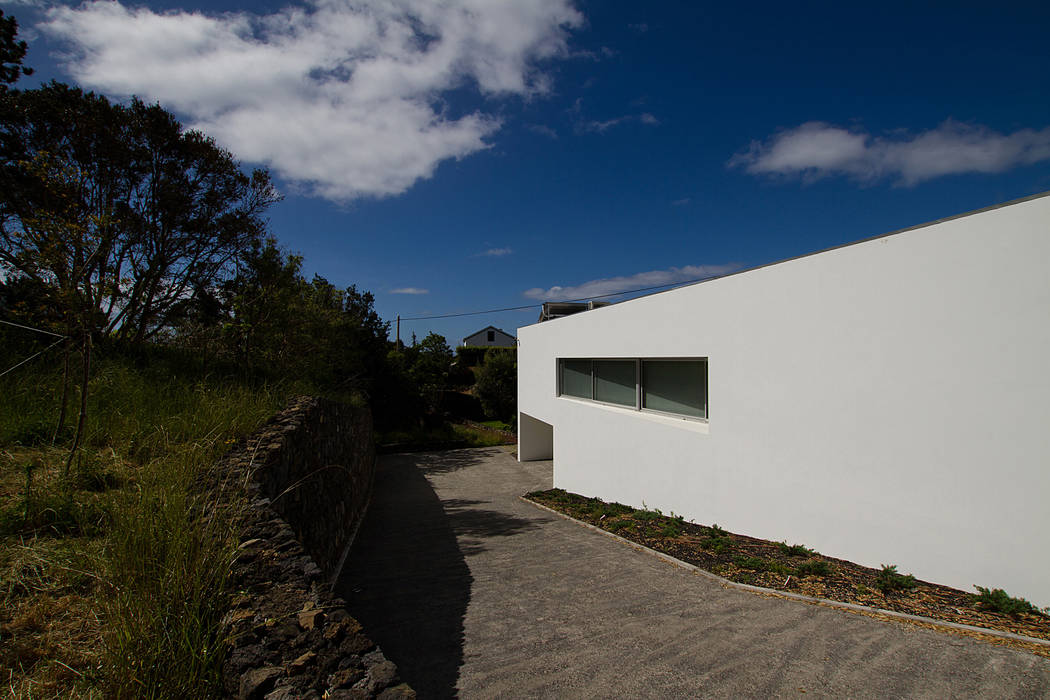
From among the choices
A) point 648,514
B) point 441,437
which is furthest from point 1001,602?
point 441,437

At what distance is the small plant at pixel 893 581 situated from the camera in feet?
13.3

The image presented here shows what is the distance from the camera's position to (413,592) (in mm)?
4797

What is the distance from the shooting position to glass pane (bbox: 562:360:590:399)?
10.5 metres

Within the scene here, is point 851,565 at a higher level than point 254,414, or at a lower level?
lower

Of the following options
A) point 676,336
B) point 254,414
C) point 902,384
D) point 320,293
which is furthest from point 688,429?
point 320,293

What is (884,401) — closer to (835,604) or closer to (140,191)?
(835,604)

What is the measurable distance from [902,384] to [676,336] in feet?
10.2

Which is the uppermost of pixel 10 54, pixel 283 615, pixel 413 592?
pixel 10 54

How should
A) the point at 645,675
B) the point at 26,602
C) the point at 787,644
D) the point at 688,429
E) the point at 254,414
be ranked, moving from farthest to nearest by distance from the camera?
the point at 688,429, the point at 254,414, the point at 787,644, the point at 645,675, the point at 26,602

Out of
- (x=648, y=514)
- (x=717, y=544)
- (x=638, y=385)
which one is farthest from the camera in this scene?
(x=638, y=385)

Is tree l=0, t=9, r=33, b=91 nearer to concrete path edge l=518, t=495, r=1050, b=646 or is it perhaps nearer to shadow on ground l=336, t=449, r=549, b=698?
shadow on ground l=336, t=449, r=549, b=698

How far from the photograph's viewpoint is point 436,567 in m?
5.63

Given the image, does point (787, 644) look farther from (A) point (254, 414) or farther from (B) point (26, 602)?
(A) point (254, 414)

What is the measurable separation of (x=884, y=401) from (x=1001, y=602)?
167 cm
